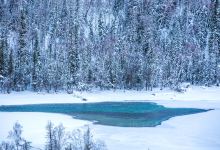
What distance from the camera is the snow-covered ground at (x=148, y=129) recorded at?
57184 millimetres

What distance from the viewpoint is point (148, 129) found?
68375mm

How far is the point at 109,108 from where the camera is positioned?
96312mm

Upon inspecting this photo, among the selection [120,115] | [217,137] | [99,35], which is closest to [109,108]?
[120,115]

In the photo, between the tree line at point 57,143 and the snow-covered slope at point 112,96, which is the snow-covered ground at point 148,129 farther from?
the tree line at point 57,143

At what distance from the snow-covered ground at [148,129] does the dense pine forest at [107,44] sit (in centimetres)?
Answer: 1373

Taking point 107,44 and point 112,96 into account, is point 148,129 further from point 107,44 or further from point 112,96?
point 107,44

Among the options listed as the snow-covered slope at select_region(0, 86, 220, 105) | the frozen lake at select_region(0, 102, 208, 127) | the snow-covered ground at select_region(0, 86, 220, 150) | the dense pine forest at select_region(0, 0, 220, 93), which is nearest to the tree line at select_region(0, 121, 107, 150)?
the snow-covered ground at select_region(0, 86, 220, 150)

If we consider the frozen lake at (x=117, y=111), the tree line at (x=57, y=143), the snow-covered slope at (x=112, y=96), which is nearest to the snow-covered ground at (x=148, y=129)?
the snow-covered slope at (x=112, y=96)

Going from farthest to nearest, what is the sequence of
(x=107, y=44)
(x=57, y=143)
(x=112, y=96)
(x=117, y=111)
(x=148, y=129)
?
(x=107, y=44) → (x=112, y=96) → (x=117, y=111) → (x=148, y=129) → (x=57, y=143)

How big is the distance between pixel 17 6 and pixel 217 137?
400 ft

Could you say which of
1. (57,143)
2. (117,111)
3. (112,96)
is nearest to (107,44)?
(112,96)

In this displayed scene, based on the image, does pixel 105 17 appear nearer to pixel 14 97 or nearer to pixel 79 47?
pixel 79 47

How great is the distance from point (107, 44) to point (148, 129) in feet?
260

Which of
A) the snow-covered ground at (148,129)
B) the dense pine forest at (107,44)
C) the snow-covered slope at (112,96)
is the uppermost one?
the dense pine forest at (107,44)
